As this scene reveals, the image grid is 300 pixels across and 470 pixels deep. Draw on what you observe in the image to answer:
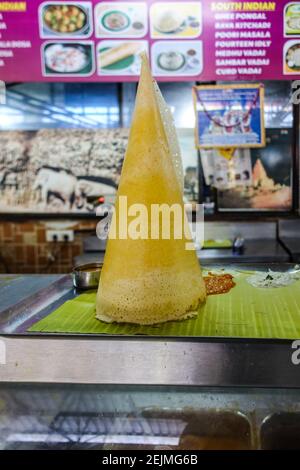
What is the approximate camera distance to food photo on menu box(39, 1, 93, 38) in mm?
2688

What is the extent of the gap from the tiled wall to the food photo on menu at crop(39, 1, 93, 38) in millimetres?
1662

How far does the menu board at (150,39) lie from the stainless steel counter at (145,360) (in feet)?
7.73

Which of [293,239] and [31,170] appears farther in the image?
[31,170]

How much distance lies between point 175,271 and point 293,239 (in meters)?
2.73

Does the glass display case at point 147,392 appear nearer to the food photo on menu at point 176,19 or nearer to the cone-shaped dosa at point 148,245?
the cone-shaped dosa at point 148,245

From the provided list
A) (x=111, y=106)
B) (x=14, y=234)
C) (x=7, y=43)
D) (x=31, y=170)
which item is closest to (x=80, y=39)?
(x=7, y=43)

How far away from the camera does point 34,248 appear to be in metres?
3.82

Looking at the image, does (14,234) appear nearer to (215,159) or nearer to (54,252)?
(54,252)

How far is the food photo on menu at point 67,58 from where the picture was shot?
2750 mm

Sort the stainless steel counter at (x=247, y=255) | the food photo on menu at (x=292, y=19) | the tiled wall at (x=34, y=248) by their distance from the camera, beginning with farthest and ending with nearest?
the tiled wall at (x=34, y=248), the stainless steel counter at (x=247, y=255), the food photo on menu at (x=292, y=19)

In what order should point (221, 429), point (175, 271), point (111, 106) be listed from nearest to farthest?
1. point (221, 429)
2. point (175, 271)
3. point (111, 106)

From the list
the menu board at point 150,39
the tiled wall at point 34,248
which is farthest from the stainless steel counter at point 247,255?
the menu board at point 150,39

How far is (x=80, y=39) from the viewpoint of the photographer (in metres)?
2.75

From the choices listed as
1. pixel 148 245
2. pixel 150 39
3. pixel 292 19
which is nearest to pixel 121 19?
pixel 150 39
